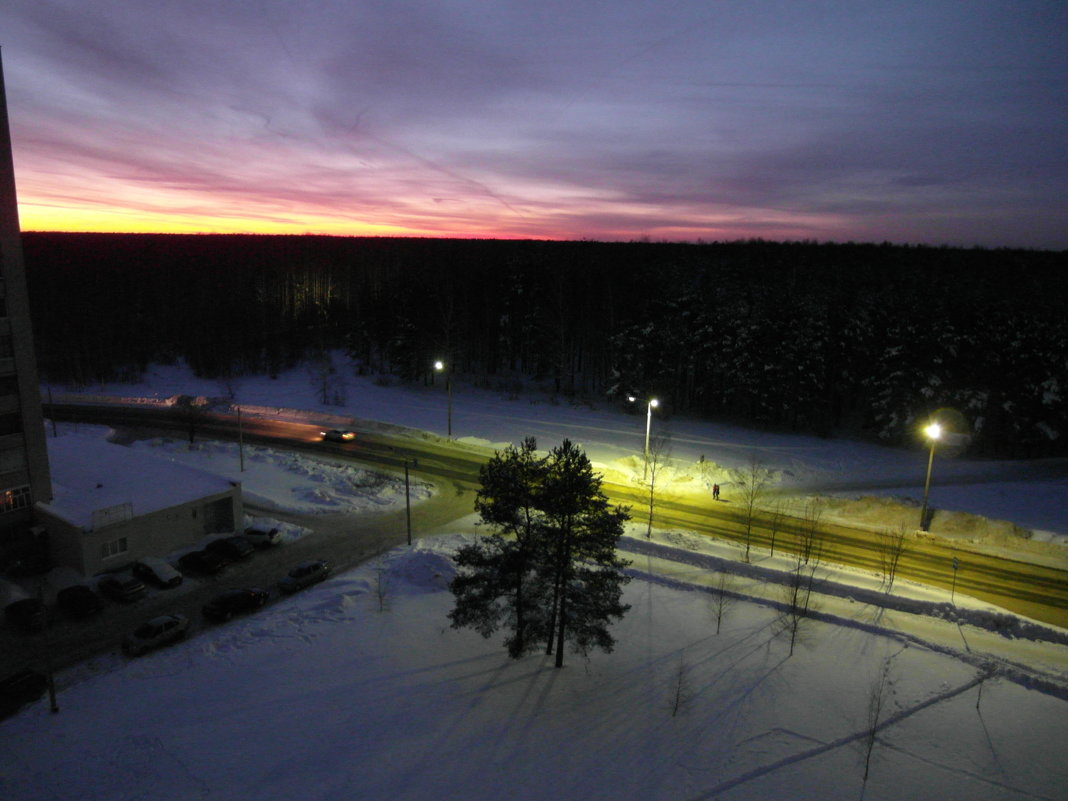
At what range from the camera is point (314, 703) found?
17.5 meters

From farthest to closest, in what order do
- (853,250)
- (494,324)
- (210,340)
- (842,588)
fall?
1. (853,250)
2. (210,340)
3. (494,324)
4. (842,588)

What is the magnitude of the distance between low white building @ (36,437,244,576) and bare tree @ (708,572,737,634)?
71.3ft

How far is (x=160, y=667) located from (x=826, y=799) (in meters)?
19.0

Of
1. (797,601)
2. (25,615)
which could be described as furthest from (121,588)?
(797,601)

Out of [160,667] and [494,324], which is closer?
[160,667]

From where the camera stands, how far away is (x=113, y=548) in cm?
2494

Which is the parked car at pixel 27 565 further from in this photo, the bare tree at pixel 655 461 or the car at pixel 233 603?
the bare tree at pixel 655 461

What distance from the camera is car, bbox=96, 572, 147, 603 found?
22469 millimetres

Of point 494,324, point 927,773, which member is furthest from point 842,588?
point 494,324

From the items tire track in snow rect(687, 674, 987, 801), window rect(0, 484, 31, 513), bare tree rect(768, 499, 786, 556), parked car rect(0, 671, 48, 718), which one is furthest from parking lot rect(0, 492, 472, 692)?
tire track in snow rect(687, 674, 987, 801)

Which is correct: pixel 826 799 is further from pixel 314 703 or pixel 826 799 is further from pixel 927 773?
pixel 314 703

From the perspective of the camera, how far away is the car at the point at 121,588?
22469mm

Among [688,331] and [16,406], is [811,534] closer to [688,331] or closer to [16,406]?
[688,331]

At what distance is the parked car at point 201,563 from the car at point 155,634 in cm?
417
